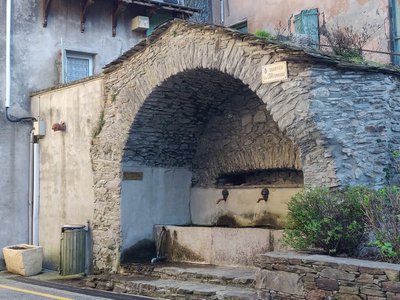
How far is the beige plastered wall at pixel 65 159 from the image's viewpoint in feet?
35.4

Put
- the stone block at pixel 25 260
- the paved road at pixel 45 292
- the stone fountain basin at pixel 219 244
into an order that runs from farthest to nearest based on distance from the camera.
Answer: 1. the stone block at pixel 25 260
2. the stone fountain basin at pixel 219 244
3. the paved road at pixel 45 292

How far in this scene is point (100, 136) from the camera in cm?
1052

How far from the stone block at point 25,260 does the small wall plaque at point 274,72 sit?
5965mm

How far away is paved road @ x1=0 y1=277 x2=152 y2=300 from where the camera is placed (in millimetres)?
8297

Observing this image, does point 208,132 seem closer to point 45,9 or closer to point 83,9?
point 83,9

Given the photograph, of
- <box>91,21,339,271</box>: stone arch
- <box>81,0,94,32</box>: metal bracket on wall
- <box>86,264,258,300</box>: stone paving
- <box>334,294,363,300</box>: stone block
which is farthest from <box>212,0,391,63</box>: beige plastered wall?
<box>334,294,363,300</box>: stone block

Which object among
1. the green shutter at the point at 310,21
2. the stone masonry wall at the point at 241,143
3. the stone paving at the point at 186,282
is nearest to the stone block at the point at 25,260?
the stone paving at the point at 186,282

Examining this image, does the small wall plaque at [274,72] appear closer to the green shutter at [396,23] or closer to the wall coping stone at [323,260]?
the wall coping stone at [323,260]

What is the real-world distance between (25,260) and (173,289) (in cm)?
402

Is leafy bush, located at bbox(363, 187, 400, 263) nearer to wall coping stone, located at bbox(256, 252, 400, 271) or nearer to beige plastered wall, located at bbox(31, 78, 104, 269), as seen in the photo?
wall coping stone, located at bbox(256, 252, 400, 271)

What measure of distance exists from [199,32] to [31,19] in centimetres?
512

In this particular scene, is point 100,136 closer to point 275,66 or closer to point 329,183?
point 275,66

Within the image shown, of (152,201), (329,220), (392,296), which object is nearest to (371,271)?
(392,296)

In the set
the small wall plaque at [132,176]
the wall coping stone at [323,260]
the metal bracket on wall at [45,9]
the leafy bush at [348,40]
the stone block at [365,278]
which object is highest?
the metal bracket on wall at [45,9]
